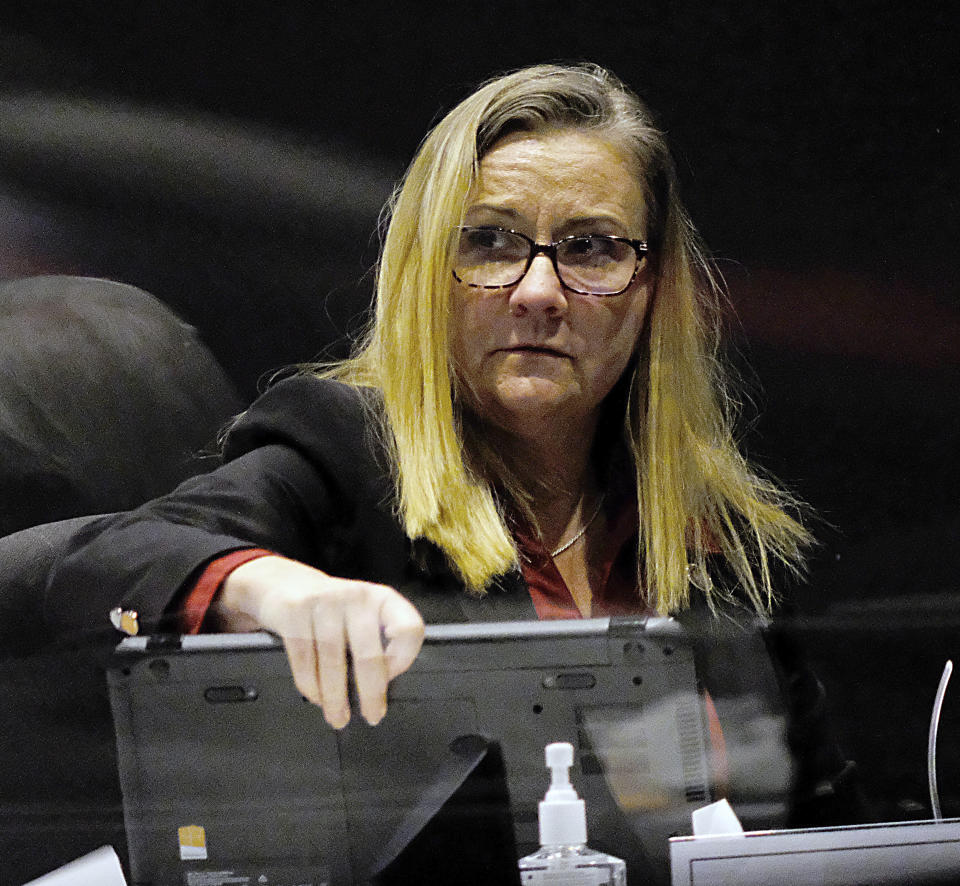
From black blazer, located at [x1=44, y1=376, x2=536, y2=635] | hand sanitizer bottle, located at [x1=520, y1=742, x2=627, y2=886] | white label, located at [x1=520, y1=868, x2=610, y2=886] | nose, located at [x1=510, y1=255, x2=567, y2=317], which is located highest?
nose, located at [x1=510, y1=255, x2=567, y2=317]

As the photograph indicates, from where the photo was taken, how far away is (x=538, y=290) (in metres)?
1.11

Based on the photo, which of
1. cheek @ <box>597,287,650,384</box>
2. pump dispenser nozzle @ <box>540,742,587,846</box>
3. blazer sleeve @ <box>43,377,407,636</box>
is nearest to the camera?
pump dispenser nozzle @ <box>540,742,587,846</box>

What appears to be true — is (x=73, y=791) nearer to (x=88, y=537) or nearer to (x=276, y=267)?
(x=88, y=537)

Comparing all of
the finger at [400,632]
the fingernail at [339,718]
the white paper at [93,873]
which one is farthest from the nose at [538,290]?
the white paper at [93,873]

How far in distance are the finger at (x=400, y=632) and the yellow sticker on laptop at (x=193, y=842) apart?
0.22 meters

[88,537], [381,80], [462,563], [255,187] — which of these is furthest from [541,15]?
[88,537]

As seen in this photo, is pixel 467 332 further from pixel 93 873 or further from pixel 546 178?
pixel 93 873

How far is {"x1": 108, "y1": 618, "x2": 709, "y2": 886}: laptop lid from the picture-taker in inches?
39.5

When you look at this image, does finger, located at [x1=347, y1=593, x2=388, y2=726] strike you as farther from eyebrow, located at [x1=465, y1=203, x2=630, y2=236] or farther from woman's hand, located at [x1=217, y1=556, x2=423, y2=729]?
eyebrow, located at [x1=465, y1=203, x2=630, y2=236]

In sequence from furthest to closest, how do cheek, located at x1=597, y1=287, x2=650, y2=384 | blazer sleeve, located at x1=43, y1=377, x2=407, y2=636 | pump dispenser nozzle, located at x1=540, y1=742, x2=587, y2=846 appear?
cheek, located at x1=597, y1=287, x2=650, y2=384
blazer sleeve, located at x1=43, y1=377, x2=407, y2=636
pump dispenser nozzle, located at x1=540, y1=742, x2=587, y2=846

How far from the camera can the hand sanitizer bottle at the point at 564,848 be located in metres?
0.95

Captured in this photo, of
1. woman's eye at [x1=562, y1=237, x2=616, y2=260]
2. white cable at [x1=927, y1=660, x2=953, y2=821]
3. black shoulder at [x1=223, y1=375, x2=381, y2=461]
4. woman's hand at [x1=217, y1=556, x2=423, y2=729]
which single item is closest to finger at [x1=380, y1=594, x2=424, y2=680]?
woman's hand at [x1=217, y1=556, x2=423, y2=729]

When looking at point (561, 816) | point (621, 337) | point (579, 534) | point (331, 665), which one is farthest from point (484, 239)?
point (561, 816)

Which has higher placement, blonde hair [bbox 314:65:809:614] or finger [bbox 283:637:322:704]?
blonde hair [bbox 314:65:809:614]
